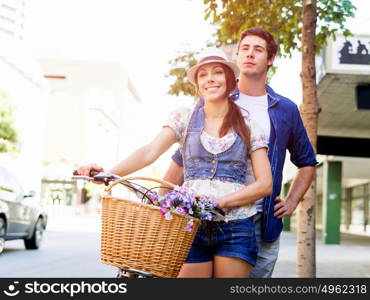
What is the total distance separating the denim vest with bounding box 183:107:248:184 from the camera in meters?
2.46

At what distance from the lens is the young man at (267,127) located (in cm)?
271

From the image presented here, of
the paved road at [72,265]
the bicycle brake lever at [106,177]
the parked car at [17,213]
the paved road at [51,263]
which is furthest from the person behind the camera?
the parked car at [17,213]

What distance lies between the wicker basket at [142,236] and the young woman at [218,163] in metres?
0.24

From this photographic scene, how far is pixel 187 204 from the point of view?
218 centimetres

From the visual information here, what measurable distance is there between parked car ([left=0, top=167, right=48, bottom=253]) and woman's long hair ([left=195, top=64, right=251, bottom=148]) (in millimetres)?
10180

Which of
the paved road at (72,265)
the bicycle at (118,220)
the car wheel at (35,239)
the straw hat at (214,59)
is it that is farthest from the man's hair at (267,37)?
the car wheel at (35,239)

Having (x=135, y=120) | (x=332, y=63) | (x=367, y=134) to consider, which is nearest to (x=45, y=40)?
(x=135, y=120)

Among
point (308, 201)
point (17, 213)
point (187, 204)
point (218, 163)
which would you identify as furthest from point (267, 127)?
point (17, 213)

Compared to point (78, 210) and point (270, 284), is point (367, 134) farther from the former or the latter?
point (78, 210)

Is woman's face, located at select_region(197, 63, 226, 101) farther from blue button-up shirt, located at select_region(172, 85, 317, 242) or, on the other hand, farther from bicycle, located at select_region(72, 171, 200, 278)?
bicycle, located at select_region(72, 171, 200, 278)

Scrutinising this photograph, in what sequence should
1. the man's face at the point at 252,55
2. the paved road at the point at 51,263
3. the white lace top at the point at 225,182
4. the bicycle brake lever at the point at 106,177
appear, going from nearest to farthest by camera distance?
the bicycle brake lever at the point at 106,177 → the white lace top at the point at 225,182 → the man's face at the point at 252,55 → the paved road at the point at 51,263

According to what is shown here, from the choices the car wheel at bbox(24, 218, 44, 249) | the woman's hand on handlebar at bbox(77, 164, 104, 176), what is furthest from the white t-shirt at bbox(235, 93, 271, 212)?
the car wheel at bbox(24, 218, 44, 249)

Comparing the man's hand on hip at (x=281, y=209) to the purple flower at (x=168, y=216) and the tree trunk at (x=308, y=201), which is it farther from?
the tree trunk at (x=308, y=201)

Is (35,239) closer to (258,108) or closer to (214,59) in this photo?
(258,108)
